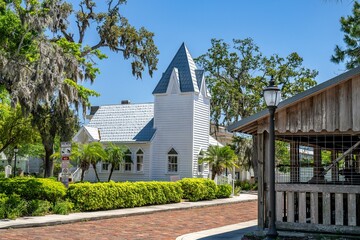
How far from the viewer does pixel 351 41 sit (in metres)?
20.9

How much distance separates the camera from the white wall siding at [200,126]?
30078 mm

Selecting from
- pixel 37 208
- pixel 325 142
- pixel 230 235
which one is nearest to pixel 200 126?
pixel 37 208

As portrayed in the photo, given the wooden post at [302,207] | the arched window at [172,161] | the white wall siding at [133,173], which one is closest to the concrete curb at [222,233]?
the wooden post at [302,207]

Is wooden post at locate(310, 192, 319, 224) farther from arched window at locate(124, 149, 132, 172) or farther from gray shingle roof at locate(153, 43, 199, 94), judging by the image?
arched window at locate(124, 149, 132, 172)

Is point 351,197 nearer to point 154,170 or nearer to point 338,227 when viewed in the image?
point 338,227

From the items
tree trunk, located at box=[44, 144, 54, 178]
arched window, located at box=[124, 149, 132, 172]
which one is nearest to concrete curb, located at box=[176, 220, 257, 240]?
arched window, located at box=[124, 149, 132, 172]

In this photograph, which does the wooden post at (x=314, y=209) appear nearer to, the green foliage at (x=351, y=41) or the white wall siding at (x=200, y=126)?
the green foliage at (x=351, y=41)

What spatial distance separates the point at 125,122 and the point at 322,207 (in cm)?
2396

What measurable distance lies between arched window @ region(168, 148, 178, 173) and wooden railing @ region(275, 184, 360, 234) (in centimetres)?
1888

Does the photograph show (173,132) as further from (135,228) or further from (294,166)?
(294,166)

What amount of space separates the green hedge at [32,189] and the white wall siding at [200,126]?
1430cm

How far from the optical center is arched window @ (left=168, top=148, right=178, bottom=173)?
30453mm

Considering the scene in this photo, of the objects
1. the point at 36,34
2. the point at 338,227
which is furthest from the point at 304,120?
the point at 36,34

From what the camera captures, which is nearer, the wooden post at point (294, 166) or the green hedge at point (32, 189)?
the wooden post at point (294, 166)
